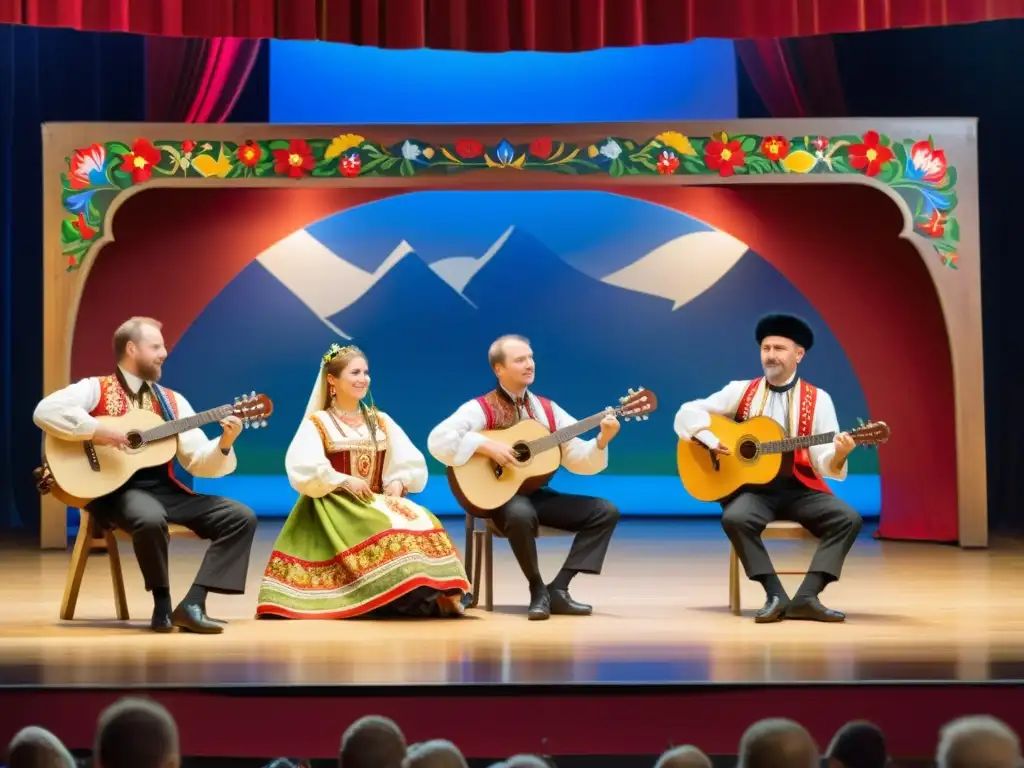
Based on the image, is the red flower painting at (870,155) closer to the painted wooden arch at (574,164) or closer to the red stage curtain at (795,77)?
the painted wooden arch at (574,164)

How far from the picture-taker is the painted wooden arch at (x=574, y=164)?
694cm

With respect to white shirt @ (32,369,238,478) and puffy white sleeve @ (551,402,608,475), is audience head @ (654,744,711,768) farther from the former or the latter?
puffy white sleeve @ (551,402,608,475)

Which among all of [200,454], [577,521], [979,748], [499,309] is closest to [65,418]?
[200,454]

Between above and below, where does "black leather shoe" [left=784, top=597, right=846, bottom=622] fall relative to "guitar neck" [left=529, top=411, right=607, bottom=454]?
below

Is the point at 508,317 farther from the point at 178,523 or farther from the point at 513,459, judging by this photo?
the point at 178,523

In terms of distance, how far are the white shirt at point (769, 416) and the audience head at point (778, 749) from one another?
3014mm

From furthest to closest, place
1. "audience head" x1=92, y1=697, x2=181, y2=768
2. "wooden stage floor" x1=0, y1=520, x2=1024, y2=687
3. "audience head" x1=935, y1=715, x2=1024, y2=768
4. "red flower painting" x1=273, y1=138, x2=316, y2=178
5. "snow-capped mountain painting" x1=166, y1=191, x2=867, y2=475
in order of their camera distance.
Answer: "snow-capped mountain painting" x1=166, y1=191, x2=867, y2=475, "red flower painting" x1=273, y1=138, x2=316, y2=178, "wooden stage floor" x1=0, y1=520, x2=1024, y2=687, "audience head" x1=92, y1=697, x2=181, y2=768, "audience head" x1=935, y1=715, x2=1024, y2=768

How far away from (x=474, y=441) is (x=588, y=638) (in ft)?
3.21

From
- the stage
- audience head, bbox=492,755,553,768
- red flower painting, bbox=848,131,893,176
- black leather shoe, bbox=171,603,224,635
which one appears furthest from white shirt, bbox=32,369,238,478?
red flower painting, bbox=848,131,893,176

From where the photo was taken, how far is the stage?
353 cm

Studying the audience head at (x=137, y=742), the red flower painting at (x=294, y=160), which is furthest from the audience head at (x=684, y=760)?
the red flower painting at (x=294, y=160)

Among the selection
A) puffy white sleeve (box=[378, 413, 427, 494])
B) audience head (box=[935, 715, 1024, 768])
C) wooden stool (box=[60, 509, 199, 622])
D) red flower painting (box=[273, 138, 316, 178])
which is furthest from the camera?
red flower painting (box=[273, 138, 316, 178])

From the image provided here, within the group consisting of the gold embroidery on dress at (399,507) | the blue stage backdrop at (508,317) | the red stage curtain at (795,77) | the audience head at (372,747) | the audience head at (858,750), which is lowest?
the audience head at (858,750)

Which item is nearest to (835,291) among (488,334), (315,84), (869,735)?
(488,334)
